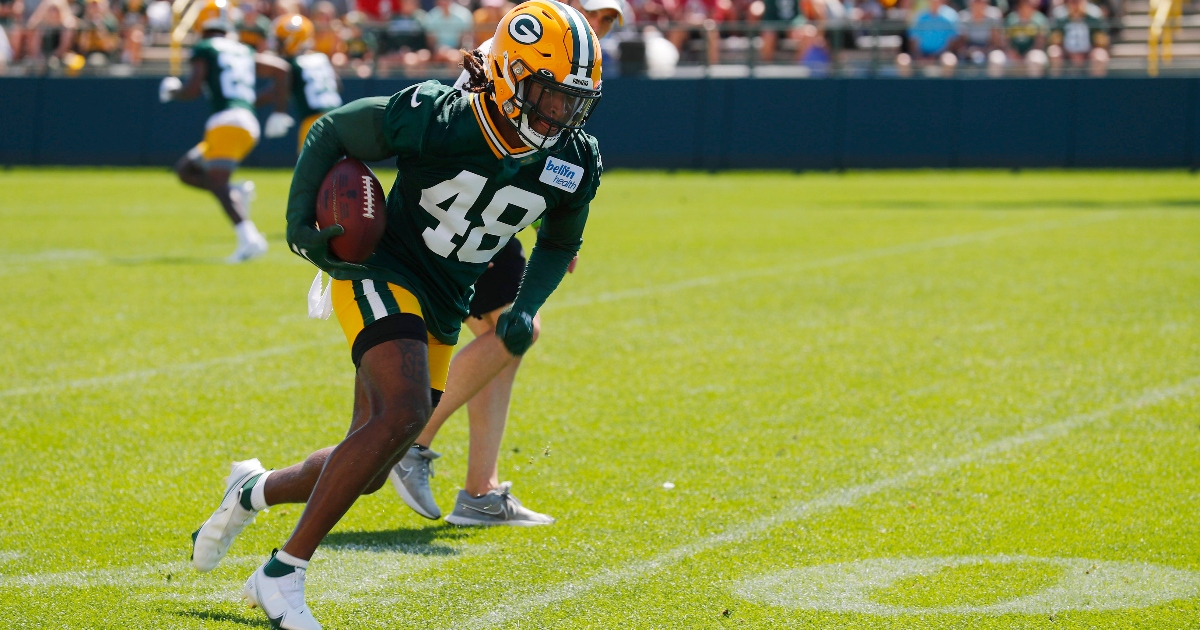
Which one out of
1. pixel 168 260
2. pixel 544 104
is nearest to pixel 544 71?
pixel 544 104

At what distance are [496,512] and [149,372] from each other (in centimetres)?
303

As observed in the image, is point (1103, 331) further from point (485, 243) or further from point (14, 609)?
point (14, 609)

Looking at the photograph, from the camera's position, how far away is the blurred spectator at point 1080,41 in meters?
19.3

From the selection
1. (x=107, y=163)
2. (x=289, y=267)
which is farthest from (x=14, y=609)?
(x=107, y=163)

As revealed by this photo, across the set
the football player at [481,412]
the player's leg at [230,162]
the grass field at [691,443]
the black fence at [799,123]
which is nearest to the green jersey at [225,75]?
the player's leg at [230,162]

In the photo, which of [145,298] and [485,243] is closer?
[485,243]

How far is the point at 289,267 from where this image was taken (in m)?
10.8

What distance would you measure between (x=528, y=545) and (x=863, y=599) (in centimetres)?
109

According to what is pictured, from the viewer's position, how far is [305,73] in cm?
1320

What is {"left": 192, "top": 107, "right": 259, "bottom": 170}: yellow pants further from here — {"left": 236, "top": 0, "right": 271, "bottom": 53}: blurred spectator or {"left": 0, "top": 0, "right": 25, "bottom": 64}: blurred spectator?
{"left": 0, "top": 0, "right": 25, "bottom": 64}: blurred spectator

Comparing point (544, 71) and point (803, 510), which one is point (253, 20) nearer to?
point (803, 510)

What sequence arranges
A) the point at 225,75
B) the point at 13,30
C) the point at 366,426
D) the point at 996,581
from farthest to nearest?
the point at 13,30, the point at 225,75, the point at 996,581, the point at 366,426

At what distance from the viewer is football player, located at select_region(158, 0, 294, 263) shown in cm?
1125

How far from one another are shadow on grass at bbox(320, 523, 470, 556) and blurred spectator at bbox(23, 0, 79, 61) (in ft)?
60.2
